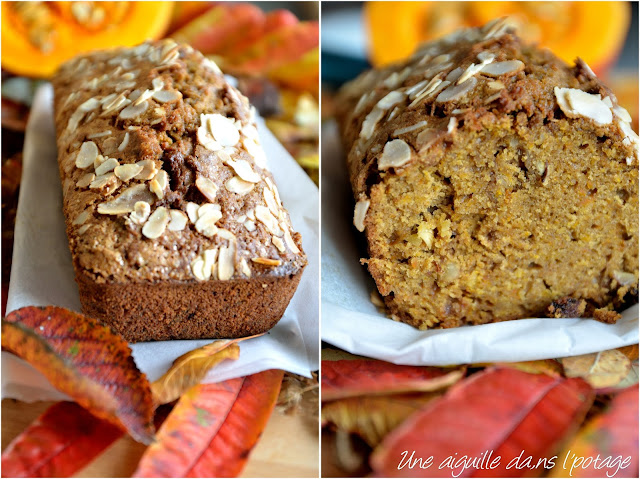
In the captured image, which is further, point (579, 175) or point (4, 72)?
point (4, 72)

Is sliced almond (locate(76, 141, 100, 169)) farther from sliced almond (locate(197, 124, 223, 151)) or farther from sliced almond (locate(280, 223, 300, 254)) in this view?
sliced almond (locate(280, 223, 300, 254))

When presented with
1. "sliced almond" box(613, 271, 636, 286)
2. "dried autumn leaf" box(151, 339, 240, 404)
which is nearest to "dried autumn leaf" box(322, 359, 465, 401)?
"dried autumn leaf" box(151, 339, 240, 404)

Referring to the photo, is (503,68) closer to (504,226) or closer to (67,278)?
(504,226)

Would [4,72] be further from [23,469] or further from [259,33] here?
[23,469]

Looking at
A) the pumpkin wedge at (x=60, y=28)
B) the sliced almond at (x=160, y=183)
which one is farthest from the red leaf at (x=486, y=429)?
the pumpkin wedge at (x=60, y=28)

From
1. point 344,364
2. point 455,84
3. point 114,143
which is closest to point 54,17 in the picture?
point 114,143

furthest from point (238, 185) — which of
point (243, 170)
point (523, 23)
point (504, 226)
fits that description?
point (523, 23)

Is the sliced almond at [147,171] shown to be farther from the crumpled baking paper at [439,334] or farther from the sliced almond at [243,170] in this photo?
the crumpled baking paper at [439,334]
